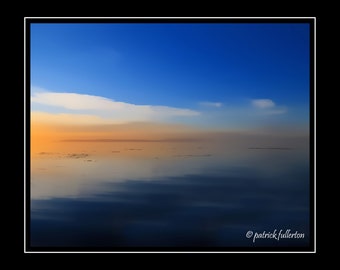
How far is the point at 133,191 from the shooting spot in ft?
8.91

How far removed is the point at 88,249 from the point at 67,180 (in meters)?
0.62
